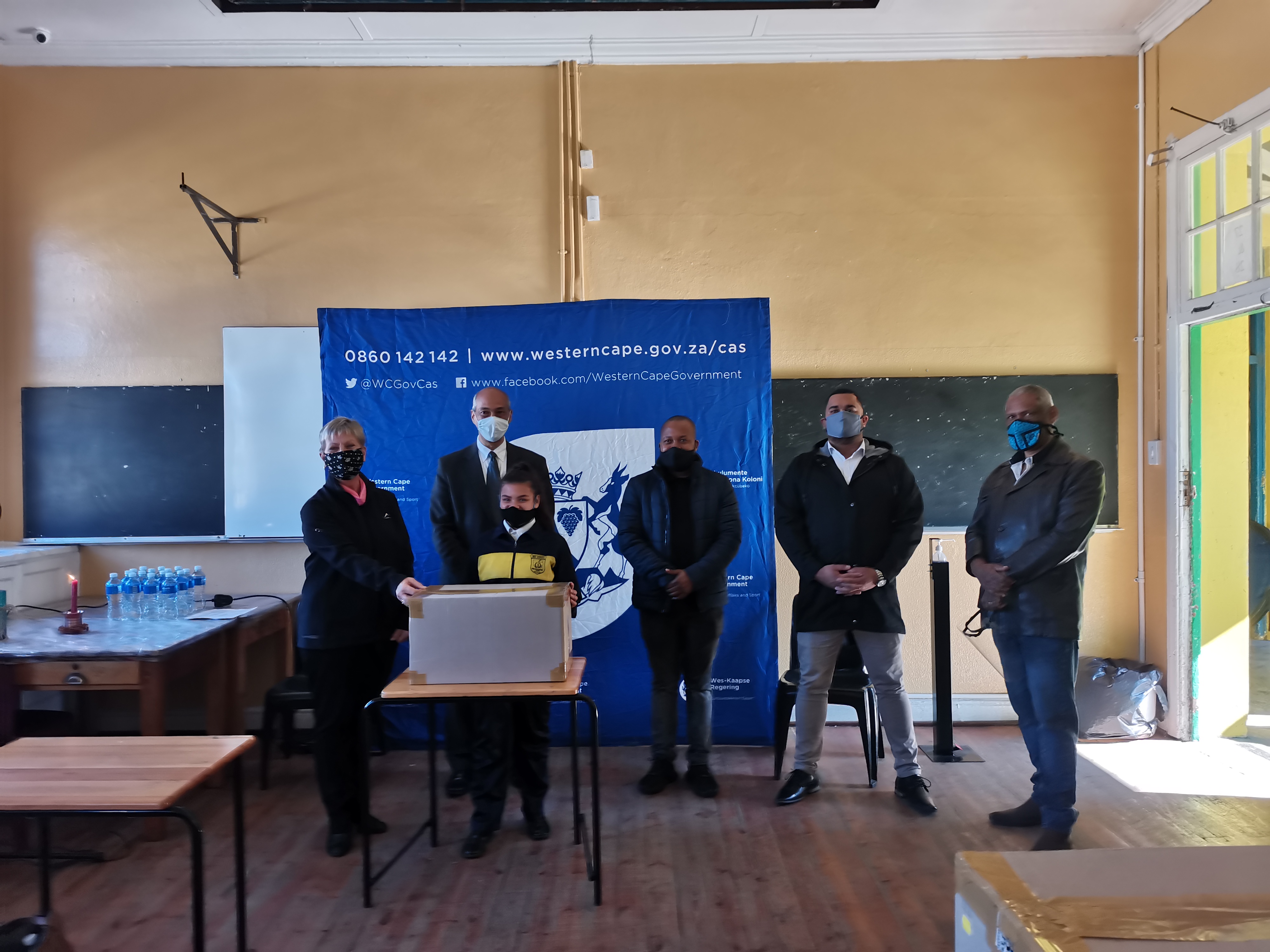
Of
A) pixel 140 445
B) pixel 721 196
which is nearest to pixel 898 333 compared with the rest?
pixel 721 196

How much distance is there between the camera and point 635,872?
271 centimetres

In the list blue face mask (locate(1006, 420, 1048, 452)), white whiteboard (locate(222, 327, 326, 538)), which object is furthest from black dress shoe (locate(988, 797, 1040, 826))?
white whiteboard (locate(222, 327, 326, 538))

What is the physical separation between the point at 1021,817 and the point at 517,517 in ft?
7.05

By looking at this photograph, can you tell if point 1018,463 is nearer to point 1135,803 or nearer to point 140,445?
point 1135,803

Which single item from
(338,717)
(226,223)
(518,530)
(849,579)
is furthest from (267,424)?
(849,579)

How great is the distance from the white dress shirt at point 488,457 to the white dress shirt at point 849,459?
1364 mm

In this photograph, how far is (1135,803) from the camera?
325 cm

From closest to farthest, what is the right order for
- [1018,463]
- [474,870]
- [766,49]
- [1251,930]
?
[1251,930], [474,870], [1018,463], [766,49]

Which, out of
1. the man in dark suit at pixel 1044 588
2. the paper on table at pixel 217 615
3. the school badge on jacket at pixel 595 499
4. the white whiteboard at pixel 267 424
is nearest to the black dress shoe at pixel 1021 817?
the man in dark suit at pixel 1044 588

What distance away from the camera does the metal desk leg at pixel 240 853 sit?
1.99 metres

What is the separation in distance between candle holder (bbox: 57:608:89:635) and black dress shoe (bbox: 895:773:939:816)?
11.0 ft

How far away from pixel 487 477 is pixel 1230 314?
11.5ft

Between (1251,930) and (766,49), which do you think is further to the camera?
(766,49)

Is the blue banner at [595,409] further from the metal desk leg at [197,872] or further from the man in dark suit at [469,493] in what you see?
the metal desk leg at [197,872]
